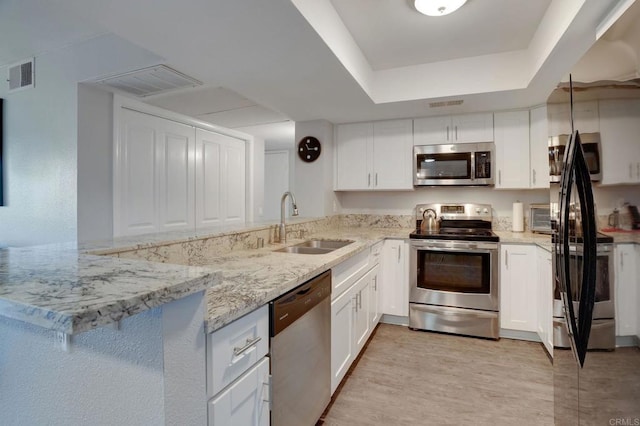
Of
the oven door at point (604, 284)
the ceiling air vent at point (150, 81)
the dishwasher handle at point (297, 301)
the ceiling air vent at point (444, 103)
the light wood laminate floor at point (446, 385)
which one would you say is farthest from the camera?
the ceiling air vent at point (444, 103)

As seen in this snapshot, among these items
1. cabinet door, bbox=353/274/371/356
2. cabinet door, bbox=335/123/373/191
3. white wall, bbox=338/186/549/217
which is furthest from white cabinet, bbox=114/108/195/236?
cabinet door, bbox=353/274/371/356

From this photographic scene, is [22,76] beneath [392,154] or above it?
above

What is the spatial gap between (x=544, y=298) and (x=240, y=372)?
2.63 meters

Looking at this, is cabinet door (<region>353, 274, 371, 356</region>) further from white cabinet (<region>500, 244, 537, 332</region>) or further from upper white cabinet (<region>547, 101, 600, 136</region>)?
upper white cabinet (<region>547, 101, 600, 136</region>)

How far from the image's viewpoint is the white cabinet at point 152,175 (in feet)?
9.05

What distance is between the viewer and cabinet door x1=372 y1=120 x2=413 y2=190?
137 inches

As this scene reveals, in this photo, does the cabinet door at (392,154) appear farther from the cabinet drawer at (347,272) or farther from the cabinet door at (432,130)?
the cabinet drawer at (347,272)

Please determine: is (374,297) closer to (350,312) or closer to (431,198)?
(350,312)

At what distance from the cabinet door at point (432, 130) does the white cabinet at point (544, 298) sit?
4.59ft

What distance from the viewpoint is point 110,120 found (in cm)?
264

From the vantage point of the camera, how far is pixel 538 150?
3027 millimetres

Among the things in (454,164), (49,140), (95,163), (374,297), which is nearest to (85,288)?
(95,163)

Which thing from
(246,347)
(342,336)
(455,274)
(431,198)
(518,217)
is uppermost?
(431,198)

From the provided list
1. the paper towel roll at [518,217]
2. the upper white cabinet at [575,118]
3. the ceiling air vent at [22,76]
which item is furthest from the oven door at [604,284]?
the ceiling air vent at [22,76]
